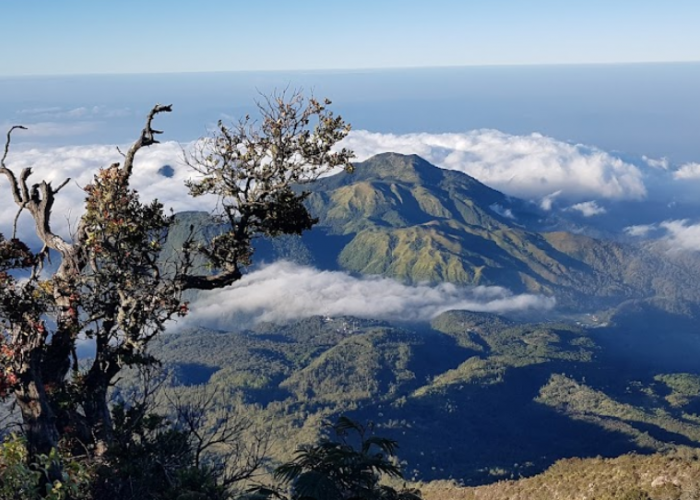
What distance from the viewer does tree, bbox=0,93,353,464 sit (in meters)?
17.5

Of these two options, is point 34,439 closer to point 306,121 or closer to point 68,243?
point 68,243

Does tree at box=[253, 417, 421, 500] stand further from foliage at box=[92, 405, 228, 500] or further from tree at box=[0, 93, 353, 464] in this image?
tree at box=[0, 93, 353, 464]

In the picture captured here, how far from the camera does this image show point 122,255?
17859mm

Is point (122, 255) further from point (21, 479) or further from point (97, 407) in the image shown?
point (21, 479)

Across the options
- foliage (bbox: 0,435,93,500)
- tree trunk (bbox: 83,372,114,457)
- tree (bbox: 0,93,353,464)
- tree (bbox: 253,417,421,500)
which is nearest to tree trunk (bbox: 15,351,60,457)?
tree (bbox: 0,93,353,464)

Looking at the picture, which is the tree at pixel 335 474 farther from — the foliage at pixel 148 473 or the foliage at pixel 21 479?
the foliage at pixel 21 479

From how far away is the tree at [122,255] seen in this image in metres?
17.5

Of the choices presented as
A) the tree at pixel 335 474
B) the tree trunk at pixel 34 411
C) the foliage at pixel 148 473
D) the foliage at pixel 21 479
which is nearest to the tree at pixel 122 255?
the tree trunk at pixel 34 411

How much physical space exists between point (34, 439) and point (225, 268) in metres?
7.20

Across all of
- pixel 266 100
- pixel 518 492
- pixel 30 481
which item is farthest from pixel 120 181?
pixel 518 492

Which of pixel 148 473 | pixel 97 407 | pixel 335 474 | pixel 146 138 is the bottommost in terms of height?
pixel 148 473

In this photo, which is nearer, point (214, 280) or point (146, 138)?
point (146, 138)

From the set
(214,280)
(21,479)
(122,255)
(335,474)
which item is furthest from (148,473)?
(335,474)

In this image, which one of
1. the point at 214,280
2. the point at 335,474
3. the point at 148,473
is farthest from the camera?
the point at 214,280
